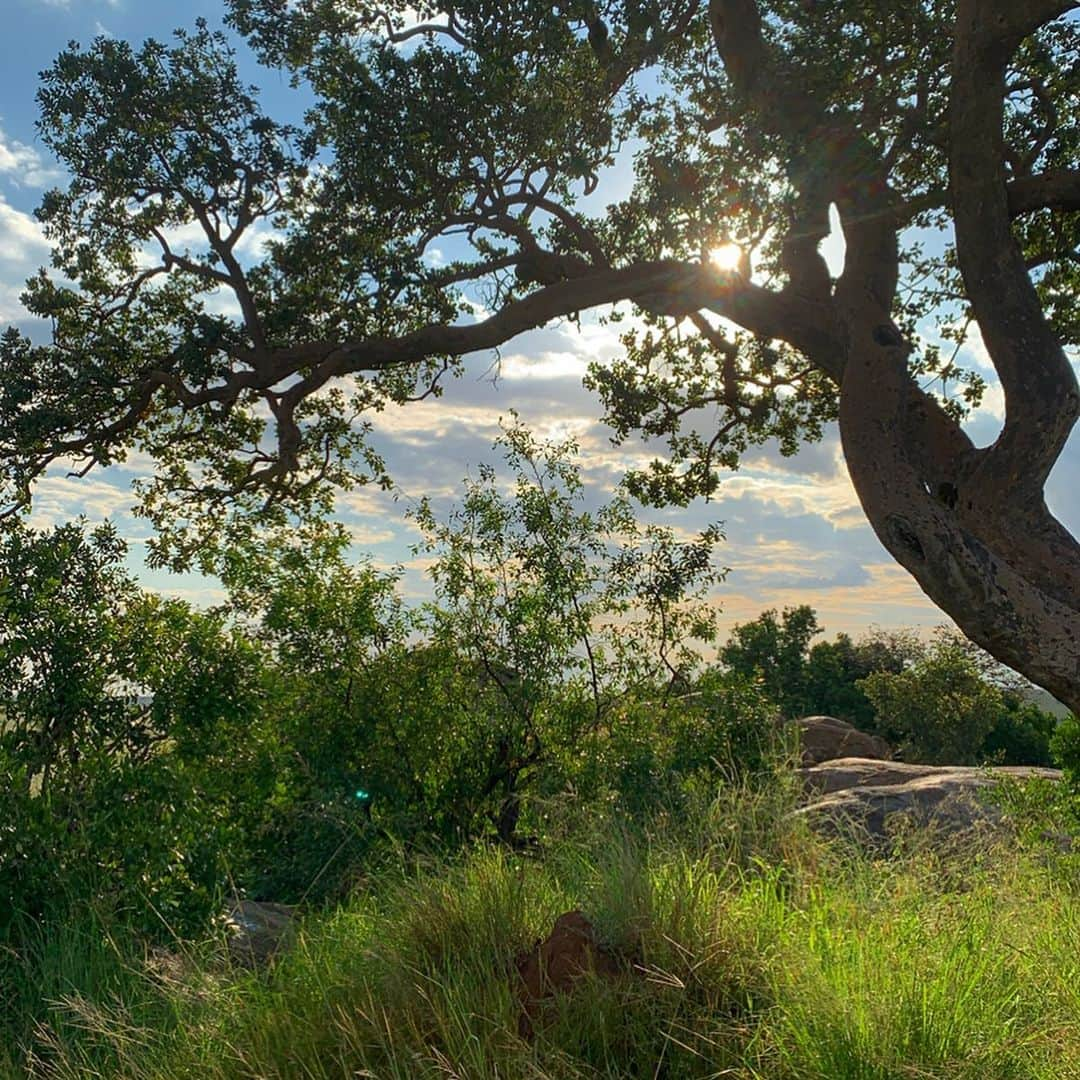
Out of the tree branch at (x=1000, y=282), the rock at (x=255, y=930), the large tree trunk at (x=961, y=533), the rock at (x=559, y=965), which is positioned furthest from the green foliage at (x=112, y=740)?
the tree branch at (x=1000, y=282)

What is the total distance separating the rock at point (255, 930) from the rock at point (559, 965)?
169 cm

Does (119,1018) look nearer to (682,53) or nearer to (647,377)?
(647,377)

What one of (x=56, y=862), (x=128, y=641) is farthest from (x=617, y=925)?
(x=128, y=641)

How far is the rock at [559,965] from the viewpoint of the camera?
14.6 feet

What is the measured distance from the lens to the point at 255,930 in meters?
6.80

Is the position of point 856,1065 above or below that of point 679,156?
below

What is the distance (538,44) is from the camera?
29.5 feet

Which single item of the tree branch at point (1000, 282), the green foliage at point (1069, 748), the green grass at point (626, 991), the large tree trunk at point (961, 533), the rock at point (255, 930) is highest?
the tree branch at point (1000, 282)

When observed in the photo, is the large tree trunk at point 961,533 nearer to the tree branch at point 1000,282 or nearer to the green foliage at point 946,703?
the tree branch at point 1000,282

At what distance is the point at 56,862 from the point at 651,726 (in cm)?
606

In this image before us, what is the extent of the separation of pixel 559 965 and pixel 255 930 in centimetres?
313

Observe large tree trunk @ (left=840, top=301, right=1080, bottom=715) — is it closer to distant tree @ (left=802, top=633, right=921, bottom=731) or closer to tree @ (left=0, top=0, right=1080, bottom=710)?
tree @ (left=0, top=0, right=1080, bottom=710)

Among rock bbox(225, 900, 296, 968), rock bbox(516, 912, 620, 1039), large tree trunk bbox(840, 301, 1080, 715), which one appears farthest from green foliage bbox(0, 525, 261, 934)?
large tree trunk bbox(840, 301, 1080, 715)

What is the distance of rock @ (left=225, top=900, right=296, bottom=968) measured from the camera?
6008 millimetres
